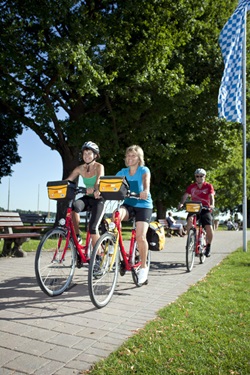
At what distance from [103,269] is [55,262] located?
688 mm

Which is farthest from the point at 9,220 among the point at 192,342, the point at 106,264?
the point at 192,342

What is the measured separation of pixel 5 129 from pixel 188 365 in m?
23.2

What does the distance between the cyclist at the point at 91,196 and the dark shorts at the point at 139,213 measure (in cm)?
42

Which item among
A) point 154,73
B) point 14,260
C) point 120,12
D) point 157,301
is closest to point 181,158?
point 154,73

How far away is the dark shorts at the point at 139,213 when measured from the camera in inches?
232

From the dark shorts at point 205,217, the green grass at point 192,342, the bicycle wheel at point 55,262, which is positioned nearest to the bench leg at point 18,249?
the dark shorts at point 205,217

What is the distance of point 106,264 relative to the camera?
505cm

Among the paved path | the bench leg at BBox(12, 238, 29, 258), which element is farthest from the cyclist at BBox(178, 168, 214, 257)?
the bench leg at BBox(12, 238, 29, 258)

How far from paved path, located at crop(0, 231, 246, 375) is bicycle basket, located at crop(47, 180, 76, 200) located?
1321 millimetres

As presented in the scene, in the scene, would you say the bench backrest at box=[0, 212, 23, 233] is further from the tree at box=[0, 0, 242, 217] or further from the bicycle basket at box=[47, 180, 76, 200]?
the tree at box=[0, 0, 242, 217]

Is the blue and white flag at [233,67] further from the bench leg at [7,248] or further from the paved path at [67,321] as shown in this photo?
the bench leg at [7,248]

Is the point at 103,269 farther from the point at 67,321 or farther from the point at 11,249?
the point at 11,249

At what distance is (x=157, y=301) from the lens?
5.43 meters

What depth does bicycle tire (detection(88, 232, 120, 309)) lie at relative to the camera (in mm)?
4742
